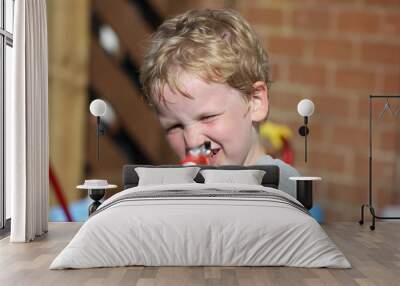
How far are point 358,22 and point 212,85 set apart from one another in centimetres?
180

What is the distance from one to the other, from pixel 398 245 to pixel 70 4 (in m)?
4.12

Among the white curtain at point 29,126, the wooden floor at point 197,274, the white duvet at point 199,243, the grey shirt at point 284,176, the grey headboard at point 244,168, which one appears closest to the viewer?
the wooden floor at point 197,274

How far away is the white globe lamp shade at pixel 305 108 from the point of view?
6879 millimetres

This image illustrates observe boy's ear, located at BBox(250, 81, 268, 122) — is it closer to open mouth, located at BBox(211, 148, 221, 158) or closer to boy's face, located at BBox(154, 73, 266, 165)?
boy's face, located at BBox(154, 73, 266, 165)

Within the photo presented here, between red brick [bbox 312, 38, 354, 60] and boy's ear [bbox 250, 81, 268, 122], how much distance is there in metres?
0.71

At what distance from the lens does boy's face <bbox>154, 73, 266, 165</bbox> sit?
266 inches

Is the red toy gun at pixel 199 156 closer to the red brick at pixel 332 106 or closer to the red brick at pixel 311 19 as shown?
the red brick at pixel 332 106

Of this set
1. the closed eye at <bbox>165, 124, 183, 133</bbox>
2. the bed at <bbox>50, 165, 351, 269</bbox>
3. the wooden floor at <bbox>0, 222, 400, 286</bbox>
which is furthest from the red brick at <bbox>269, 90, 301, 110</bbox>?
the bed at <bbox>50, 165, 351, 269</bbox>

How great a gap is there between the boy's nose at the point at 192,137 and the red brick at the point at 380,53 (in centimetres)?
199

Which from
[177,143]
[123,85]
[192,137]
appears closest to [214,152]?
[192,137]

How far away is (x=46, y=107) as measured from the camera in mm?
6359

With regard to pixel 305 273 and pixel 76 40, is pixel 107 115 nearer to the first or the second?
pixel 76 40

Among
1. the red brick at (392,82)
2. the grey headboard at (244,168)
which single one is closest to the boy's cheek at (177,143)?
the grey headboard at (244,168)

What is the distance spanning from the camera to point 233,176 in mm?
6340
